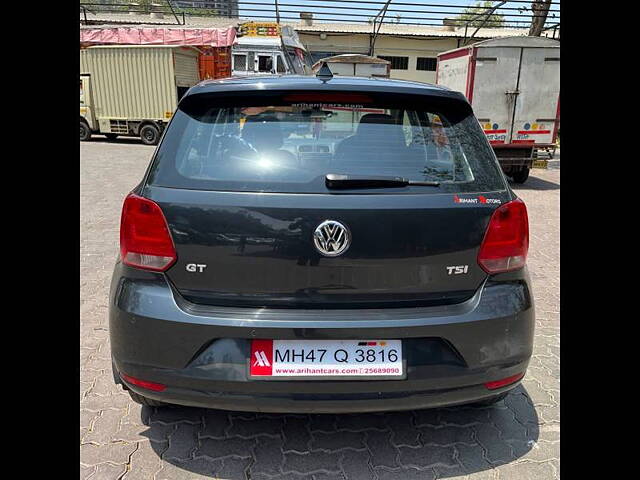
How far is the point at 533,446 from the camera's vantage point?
2.28m

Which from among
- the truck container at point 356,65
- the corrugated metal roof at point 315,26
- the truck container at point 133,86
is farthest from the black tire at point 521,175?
the corrugated metal roof at point 315,26

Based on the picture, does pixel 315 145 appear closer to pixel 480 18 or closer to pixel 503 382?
pixel 503 382

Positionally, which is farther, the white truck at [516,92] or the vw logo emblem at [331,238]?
the white truck at [516,92]

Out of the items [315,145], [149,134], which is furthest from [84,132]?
[315,145]

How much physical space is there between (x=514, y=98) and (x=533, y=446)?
9465mm

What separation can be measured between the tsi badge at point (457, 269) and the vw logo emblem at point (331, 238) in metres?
0.43

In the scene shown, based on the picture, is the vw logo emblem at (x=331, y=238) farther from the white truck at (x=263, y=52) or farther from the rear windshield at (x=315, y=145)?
the white truck at (x=263, y=52)

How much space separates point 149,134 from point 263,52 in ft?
15.6

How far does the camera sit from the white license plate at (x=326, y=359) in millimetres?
1787

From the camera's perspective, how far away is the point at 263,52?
51.2 ft

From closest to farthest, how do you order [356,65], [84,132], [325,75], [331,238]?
[331,238] → [325,75] → [356,65] → [84,132]
